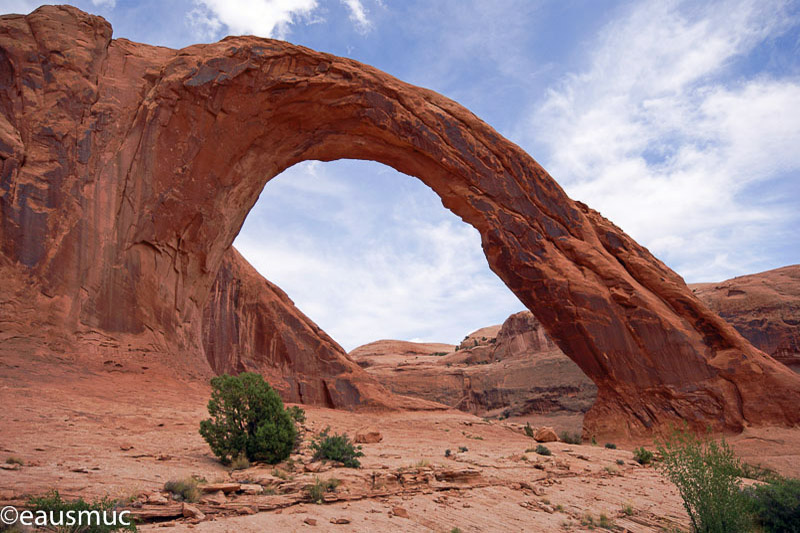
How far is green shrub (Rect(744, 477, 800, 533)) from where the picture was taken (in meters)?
6.46

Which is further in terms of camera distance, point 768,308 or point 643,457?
point 768,308

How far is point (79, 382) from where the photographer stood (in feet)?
36.1

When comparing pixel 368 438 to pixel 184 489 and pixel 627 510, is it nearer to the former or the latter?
pixel 627 510

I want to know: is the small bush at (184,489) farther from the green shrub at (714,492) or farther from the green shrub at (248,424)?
the green shrub at (714,492)

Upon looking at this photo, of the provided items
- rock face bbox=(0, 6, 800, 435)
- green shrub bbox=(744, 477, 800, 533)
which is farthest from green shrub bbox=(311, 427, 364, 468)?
rock face bbox=(0, 6, 800, 435)

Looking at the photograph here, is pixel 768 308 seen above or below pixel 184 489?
above

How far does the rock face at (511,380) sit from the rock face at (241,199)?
16.5m

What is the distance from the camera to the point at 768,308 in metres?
26.5

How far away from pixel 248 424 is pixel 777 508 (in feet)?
27.8

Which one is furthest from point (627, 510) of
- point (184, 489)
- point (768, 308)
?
point (768, 308)

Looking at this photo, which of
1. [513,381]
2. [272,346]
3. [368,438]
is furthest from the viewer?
[513,381]

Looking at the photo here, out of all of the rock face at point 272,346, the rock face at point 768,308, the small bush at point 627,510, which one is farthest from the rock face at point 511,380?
the small bush at point 627,510

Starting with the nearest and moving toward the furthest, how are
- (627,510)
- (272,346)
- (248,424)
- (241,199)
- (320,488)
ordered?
(320,488)
(627,510)
(248,424)
(241,199)
(272,346)

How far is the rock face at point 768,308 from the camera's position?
25.0 m
